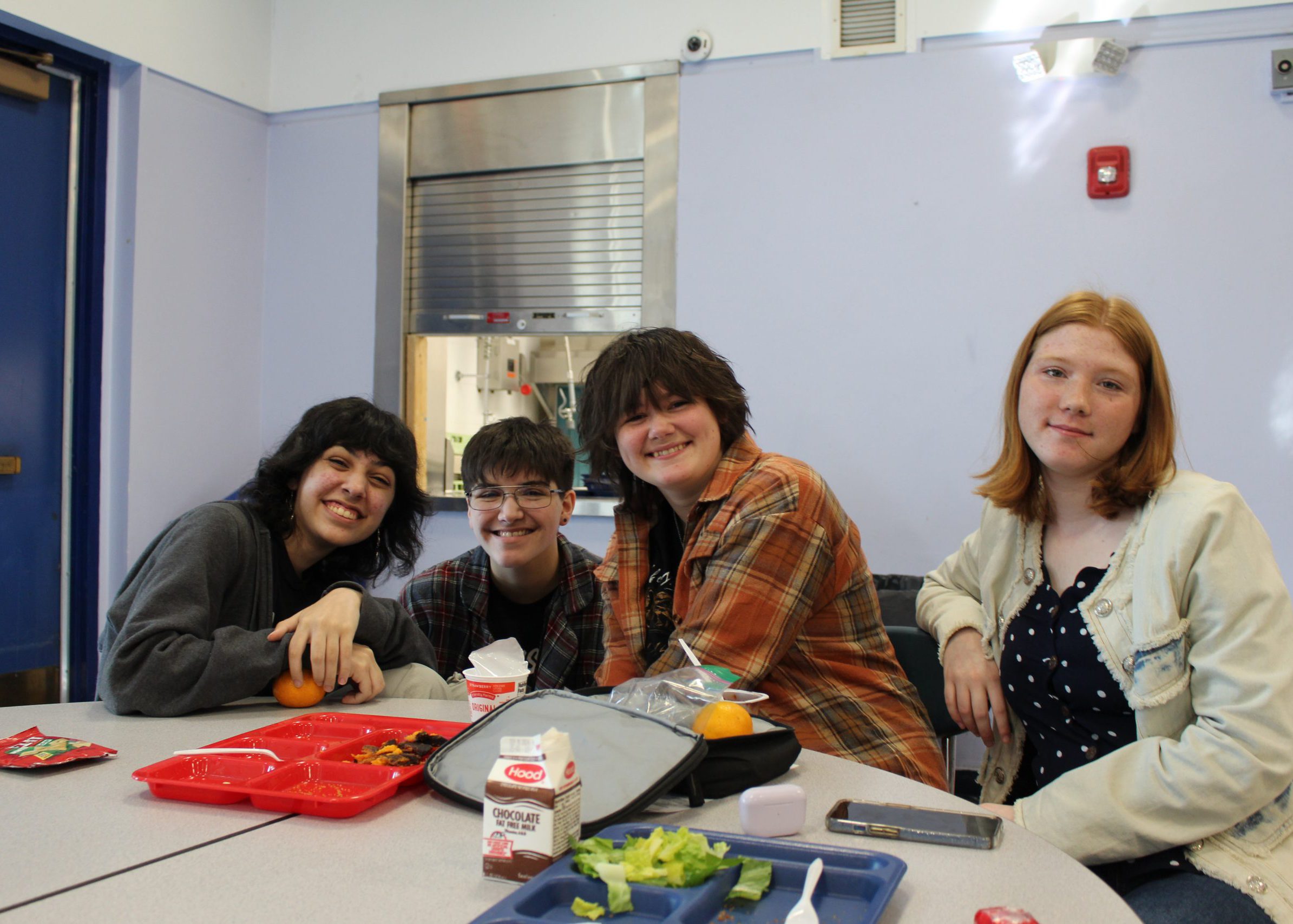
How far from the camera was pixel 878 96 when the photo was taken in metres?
3.15

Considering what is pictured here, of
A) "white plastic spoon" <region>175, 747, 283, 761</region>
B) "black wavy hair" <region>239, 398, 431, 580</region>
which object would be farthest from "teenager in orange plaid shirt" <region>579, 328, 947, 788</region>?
"white plastic spoon" <region>175, 747, 283, 761</region>

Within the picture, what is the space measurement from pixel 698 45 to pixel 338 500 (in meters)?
2.20

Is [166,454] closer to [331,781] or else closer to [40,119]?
[40,119]

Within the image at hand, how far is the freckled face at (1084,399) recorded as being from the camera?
139cm

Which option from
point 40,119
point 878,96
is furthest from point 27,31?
point 878,96

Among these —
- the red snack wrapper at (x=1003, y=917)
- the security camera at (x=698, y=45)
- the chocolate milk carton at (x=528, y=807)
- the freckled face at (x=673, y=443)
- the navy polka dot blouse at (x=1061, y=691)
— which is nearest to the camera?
the red snack wrapper at (x=1003, y=917)

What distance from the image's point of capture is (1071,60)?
2.93 m

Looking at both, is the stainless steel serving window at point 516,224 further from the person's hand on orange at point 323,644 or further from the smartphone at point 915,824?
the smartphone at point 915,824

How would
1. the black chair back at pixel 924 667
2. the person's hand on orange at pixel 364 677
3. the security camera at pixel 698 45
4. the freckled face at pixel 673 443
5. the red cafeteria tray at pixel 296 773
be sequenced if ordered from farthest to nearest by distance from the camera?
the security camera at pixel 698 45, the black chair back at pixel 924 667, the freckled face at pixel 673 443, the person's hand on orange at pixel 364 677, the red cafeteria tray at pixel 296 773

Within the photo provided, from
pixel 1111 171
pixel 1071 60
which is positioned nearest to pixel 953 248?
pixel 1111 171

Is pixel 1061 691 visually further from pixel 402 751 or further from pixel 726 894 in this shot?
pixel 402 751

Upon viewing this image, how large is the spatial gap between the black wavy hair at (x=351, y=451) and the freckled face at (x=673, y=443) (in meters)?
0.51

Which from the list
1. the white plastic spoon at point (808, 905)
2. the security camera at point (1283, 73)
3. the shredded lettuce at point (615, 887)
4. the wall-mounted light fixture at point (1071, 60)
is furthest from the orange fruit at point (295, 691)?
the security camera at point (1283, 73)

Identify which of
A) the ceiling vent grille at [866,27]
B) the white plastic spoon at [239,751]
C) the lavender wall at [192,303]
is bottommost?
the white plastic spoon at [239,751]
